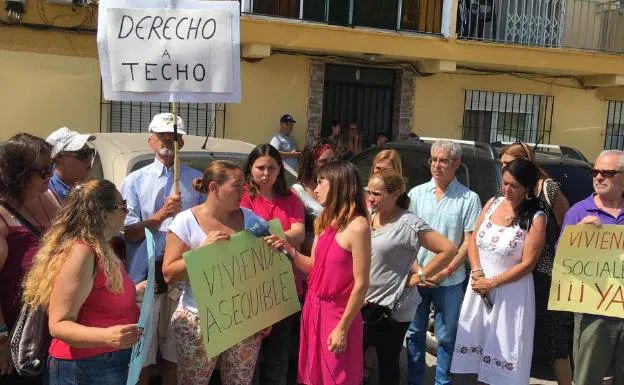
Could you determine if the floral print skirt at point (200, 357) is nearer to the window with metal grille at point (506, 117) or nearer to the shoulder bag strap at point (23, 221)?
the shoulder bag strap at point (23, 221)

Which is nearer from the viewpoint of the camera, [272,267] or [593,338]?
[272,267]

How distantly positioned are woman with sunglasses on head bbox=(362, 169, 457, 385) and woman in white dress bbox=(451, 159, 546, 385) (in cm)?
29

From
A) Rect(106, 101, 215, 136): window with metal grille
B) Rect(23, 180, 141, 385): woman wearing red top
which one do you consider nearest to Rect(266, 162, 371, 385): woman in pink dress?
Rect(23, 180, 141, 385): woman wearing red top

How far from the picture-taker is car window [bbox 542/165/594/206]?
Answer: 5331 mm

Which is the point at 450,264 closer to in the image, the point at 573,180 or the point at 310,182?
the point at 310,182

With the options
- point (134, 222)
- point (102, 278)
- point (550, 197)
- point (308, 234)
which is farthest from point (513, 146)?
point (102, 278)

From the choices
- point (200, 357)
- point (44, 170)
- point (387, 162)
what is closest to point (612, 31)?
point (387, 162)

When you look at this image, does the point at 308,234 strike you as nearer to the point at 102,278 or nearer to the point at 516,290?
the point at 516,290

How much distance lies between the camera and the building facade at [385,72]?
9.36 meters

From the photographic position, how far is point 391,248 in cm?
370

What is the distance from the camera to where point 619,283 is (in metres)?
3.75

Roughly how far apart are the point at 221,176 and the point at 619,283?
2.39 metres

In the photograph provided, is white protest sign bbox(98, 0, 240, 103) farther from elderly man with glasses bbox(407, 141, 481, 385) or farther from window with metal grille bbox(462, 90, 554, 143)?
window with metal grille bbox(462, 90, 554, 143)

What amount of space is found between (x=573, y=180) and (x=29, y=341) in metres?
4.46
